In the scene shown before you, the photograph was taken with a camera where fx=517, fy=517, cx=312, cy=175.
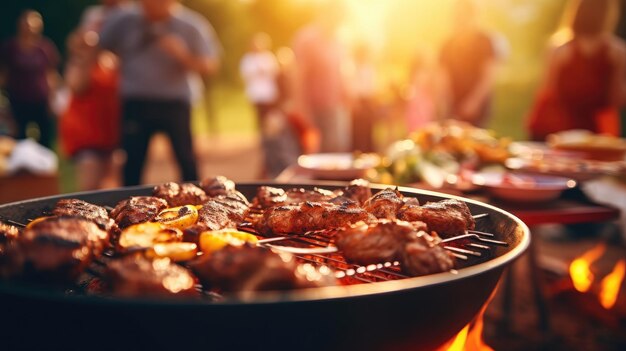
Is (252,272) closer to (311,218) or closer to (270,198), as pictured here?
(311,218)

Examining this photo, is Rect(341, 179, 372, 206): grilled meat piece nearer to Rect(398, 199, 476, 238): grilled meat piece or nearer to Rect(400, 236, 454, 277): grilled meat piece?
Rect(398, 199, 476, 238): grilled meat piece

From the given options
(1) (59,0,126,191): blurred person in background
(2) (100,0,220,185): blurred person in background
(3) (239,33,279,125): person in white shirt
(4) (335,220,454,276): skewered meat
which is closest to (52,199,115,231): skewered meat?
(4) (335,220,454,276): skewered meat

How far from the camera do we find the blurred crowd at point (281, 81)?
566 cm

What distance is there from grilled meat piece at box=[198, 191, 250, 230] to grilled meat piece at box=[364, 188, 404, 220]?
536 millimetres

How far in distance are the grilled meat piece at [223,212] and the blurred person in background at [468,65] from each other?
5.62 meters

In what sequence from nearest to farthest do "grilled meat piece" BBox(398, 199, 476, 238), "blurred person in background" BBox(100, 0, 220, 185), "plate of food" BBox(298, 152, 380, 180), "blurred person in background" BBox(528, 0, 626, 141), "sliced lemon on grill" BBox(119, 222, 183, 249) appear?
1. "sliced lemon on grill" BBox(119, 222, 183, 249)
2. "grilled meat piece" BBox(398, 199, 476, 238)
3. "plate of food" BBox(298, 152, 380, 180)
4. "blurred person in background" BBox(528, 0, 626, 141)
5. "blurred person in background" BBox(100, 0, 220, 185)

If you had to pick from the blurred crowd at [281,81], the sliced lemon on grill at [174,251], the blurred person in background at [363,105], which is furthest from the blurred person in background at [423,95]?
the sliced lemon on grill at [174,251]

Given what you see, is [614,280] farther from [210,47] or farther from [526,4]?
[526,4]

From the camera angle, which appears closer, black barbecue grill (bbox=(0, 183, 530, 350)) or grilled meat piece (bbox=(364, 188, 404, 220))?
black barbecue grill (bbox=(0, 183, 530, 350))

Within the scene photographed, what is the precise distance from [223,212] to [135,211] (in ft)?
1.15

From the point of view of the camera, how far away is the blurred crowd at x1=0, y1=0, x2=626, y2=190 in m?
5.66

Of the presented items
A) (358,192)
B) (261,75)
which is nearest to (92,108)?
(358,192)

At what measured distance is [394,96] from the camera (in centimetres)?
1543

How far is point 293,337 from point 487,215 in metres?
1.22
